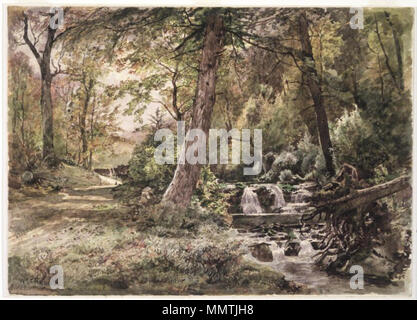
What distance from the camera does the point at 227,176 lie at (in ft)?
14.2

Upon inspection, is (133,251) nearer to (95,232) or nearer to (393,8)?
(95,232)

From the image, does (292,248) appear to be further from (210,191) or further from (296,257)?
(210,191)

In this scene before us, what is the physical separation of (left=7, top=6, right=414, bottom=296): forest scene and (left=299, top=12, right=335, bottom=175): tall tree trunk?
0.02 m

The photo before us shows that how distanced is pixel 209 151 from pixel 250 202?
0.69 metres

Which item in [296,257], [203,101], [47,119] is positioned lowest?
[296,257]

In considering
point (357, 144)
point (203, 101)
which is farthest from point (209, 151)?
point (357, 144)

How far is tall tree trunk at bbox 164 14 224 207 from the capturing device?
14.1ft

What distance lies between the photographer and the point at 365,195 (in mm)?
4297

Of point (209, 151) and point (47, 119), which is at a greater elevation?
point (47, 119)

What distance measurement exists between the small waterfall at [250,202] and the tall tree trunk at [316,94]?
0.82 meters

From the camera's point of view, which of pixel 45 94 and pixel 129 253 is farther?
pixel 45 94

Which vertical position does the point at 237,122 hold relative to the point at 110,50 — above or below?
below

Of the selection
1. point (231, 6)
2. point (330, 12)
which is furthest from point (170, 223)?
point (330, 12)

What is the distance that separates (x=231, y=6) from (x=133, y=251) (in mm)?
2731
